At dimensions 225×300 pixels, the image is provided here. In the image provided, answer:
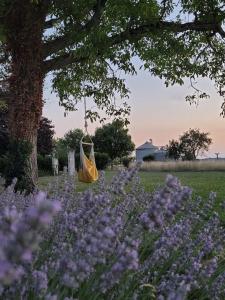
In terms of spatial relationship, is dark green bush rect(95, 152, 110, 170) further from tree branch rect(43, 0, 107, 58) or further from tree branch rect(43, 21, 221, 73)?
tree branch rect(43, 0, 107, 58)

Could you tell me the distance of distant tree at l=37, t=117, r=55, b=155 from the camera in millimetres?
41156

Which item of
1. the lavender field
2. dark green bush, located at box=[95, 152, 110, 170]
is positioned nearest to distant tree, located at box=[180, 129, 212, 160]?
dark green bush, located at box=[95, 152, 110, 170]

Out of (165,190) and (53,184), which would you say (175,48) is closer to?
(53,184)

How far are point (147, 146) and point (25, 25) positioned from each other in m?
60.0

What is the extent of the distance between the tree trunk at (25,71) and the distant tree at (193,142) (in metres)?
51.7


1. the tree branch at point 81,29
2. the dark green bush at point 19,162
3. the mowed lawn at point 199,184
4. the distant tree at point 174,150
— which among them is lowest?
the mowed lawn at point 199,184

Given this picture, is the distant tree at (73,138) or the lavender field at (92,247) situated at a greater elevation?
the distant tree at (73,138)

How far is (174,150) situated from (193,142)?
4.42m

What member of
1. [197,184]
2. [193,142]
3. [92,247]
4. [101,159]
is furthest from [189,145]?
[92,247]

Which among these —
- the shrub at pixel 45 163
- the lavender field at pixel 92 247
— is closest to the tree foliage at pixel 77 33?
the lavender field at pixel 92 247

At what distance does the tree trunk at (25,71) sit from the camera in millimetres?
13680

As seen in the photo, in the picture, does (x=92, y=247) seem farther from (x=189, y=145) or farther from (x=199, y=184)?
(x=189, y=145)

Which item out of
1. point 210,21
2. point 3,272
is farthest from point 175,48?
point 3,272

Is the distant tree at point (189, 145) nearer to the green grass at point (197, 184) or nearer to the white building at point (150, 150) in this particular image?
the white building at point (150, 150)
